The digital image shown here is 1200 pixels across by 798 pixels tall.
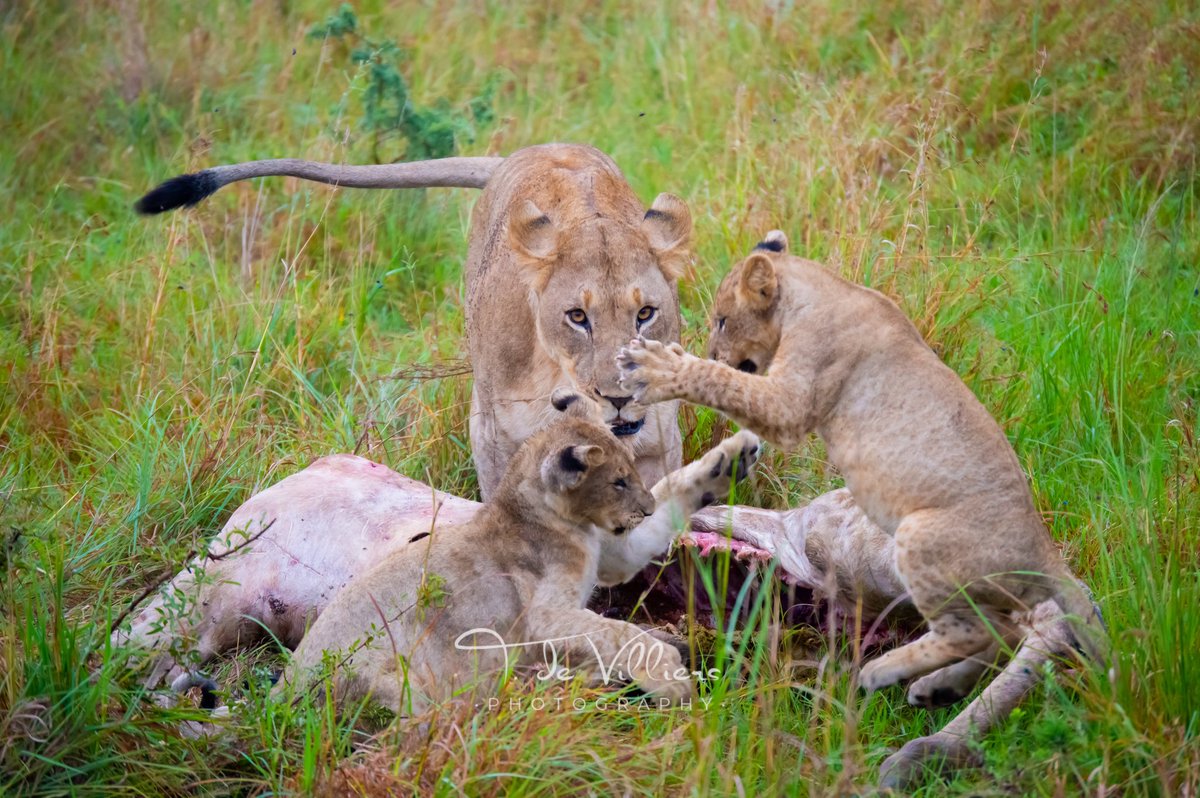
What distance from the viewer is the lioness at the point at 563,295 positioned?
211 inches

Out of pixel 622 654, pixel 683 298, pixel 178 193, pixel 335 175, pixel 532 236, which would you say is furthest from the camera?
pixel 683 298

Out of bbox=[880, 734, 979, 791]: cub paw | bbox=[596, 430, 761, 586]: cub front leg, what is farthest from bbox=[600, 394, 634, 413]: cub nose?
bbox=[880, 734, 979, 791]: cub paw

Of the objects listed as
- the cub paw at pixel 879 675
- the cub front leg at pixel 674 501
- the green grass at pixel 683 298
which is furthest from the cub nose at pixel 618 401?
the cub paw at pixel 879 675

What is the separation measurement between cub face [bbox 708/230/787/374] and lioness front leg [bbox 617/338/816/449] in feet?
0.90

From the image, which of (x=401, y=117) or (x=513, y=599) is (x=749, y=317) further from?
(x=401, y=117)

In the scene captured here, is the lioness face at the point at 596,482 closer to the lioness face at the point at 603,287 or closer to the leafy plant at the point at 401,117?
the lioness face at the point at 603,287

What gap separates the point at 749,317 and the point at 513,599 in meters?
1.22

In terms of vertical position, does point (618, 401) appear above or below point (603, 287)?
below

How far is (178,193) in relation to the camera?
6328 millimetres

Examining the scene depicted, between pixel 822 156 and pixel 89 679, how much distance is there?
511 centimetres

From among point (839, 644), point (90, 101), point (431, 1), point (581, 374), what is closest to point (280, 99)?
point (90, 101)

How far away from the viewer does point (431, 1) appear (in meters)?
11.6

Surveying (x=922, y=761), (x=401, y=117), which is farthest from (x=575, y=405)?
(x=401, y=117)

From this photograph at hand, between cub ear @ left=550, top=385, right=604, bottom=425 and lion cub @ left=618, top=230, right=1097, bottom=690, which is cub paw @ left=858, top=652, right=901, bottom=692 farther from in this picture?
cub ear @ left=550, top=385, right=604, bottom=425
